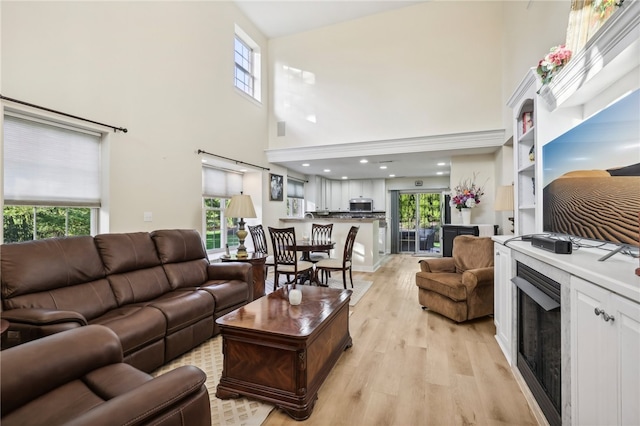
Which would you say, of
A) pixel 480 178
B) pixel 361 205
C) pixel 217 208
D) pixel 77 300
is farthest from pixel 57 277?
pixel 361 205

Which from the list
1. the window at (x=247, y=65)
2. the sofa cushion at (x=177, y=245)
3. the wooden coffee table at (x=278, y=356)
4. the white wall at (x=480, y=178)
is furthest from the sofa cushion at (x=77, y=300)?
the white wall at (x=480, y=178)

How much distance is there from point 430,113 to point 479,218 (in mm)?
2150

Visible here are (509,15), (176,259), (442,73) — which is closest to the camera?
(176,259)

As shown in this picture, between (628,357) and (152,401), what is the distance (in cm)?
150

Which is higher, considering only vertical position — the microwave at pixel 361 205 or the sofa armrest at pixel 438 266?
the microwave at pixel 361 205

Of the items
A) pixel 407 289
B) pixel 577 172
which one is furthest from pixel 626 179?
pixel 407 289

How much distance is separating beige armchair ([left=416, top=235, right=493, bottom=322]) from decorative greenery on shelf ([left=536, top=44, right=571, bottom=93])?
6.15 ft

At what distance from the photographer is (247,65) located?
5871 mm

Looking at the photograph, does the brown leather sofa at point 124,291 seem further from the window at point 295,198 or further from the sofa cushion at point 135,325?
the window at point 295,198

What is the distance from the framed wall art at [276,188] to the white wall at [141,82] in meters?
1.21

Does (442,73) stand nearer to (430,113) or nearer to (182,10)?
(430,113)

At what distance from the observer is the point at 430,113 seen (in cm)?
523

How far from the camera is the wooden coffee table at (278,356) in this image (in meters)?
1.73

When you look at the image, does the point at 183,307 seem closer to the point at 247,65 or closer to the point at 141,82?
the point at 141,82
